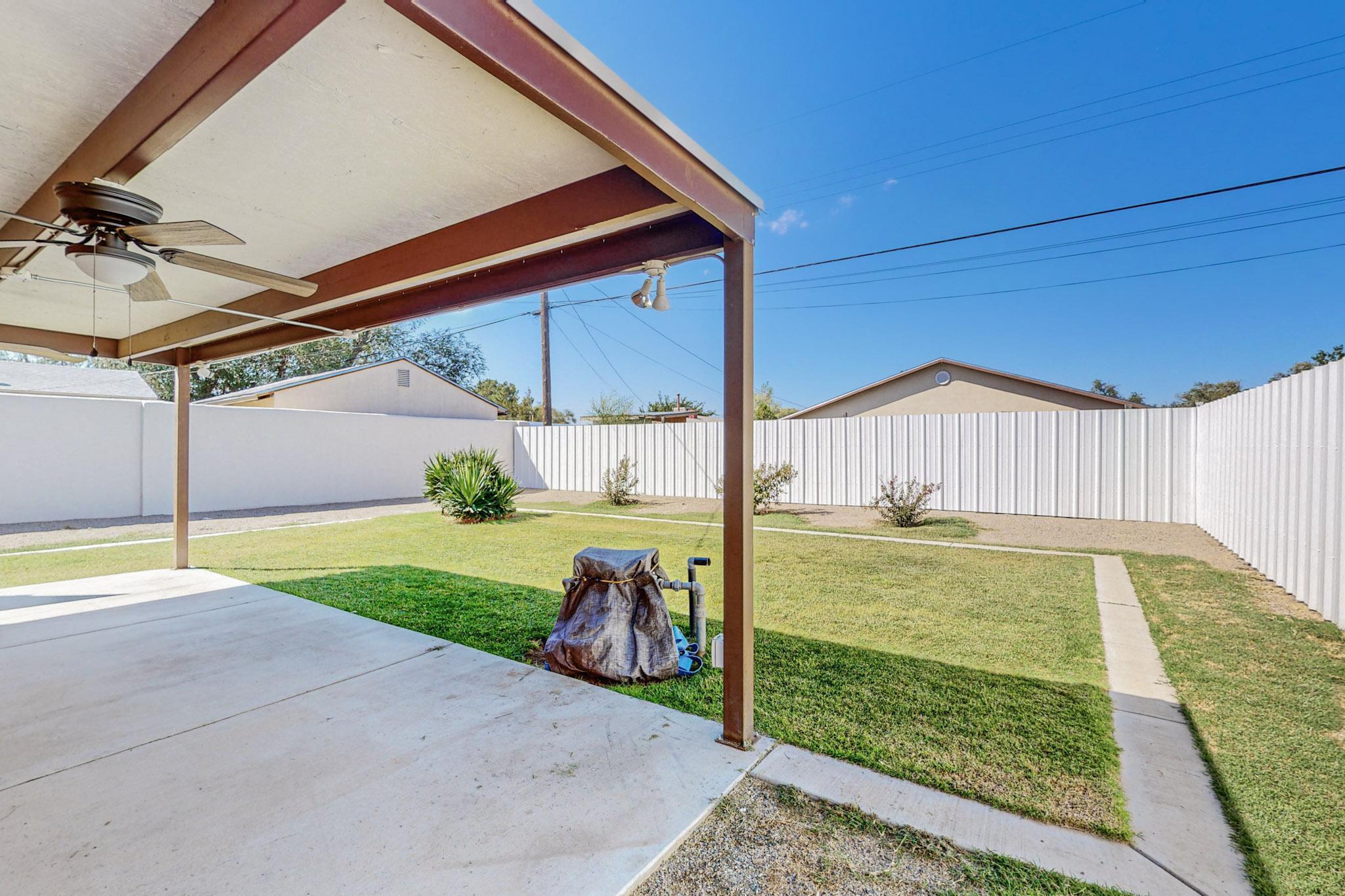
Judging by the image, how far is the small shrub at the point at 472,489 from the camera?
9.54 meters

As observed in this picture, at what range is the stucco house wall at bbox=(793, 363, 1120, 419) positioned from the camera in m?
14.5

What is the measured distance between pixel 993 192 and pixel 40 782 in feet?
60.9

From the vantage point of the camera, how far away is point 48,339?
523 cm

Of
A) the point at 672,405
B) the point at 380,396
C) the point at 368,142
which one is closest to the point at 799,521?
the point at 368,142

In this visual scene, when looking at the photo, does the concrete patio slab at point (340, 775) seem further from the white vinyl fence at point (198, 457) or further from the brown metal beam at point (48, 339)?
the white vinyl fence at point (198, 457)

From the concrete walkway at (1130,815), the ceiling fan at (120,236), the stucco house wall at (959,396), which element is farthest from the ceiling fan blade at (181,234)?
the stucco house wall at (959,396)

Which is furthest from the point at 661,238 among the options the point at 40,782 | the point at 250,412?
the point at 250,412

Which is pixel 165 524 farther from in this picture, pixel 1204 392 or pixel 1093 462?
pixel 1204 392

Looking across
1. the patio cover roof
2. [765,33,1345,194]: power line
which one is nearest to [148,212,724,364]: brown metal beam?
the patio cover roof

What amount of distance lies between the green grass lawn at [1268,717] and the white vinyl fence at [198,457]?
1304 centimetres

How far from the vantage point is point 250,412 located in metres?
10.7

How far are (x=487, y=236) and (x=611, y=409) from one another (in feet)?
60.6

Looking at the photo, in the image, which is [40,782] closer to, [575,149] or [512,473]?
[575,149]

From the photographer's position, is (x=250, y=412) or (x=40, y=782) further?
(x=250, y=412)
